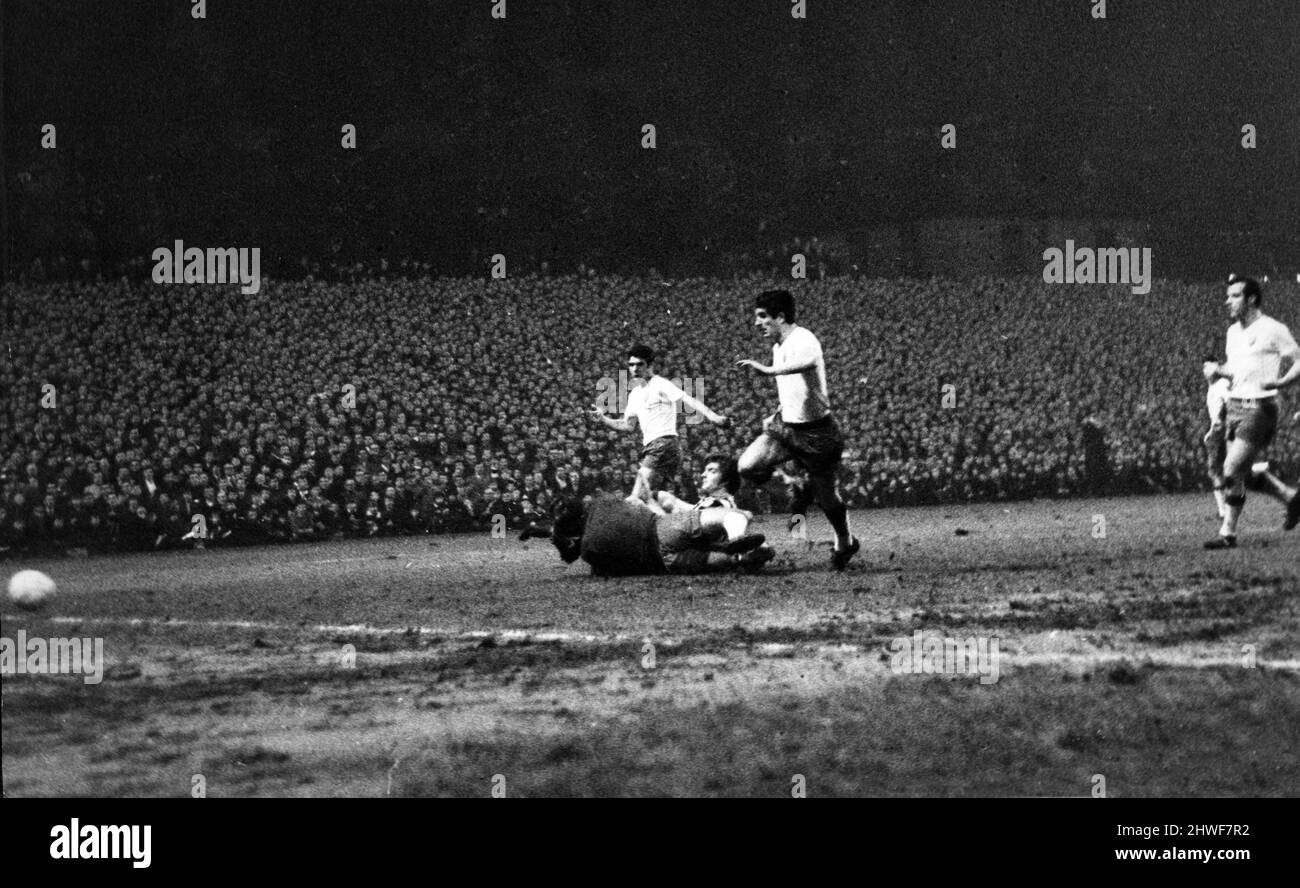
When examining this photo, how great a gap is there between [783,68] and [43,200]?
4.95 metres

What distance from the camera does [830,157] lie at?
10.9 meters

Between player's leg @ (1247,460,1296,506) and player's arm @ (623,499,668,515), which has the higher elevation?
player's leg @ (1247,460,1296,506)

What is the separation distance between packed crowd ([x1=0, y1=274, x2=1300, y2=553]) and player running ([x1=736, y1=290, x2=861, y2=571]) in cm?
248

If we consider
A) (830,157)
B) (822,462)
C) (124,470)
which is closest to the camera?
(822,462)

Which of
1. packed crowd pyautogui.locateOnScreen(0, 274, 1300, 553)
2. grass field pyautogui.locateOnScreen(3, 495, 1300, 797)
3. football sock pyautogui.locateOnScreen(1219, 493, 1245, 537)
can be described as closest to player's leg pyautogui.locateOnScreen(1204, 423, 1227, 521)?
football sock pyautogui.locateOnScreen(1219, 493, 1245, 537)

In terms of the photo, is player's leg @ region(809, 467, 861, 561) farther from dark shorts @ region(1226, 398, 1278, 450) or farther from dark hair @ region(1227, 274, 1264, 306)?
dark hair @ region(1227, 274, 1264, 306)

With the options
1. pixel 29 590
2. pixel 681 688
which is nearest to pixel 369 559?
pixel 29 590

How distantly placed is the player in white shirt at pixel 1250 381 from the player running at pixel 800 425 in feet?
7.65

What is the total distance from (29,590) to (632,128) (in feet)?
18.9

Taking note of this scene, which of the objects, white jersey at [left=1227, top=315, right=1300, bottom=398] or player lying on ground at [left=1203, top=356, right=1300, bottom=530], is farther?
player lying on ground at [left=1203, top=356, right=1300, bottom=530]

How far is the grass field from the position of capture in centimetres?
523

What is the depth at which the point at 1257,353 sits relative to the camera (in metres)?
8.20
